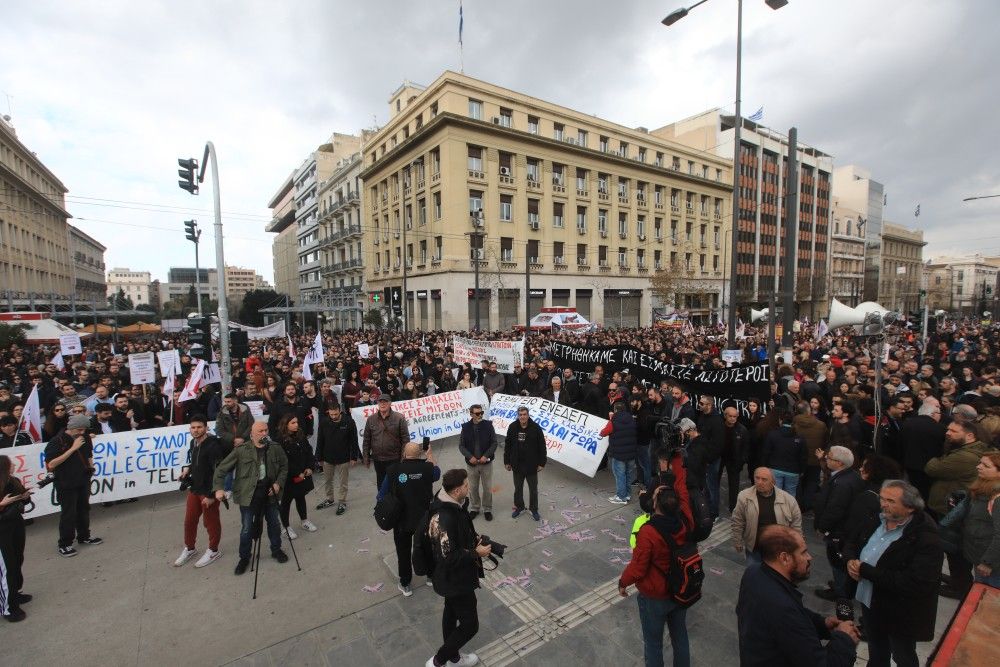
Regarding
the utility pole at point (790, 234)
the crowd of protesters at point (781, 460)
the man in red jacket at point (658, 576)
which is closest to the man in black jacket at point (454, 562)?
the man in red jacket at point (658, 576)

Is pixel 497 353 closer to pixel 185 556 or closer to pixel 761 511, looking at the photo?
pixel 185 556

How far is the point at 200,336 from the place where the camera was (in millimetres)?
8750

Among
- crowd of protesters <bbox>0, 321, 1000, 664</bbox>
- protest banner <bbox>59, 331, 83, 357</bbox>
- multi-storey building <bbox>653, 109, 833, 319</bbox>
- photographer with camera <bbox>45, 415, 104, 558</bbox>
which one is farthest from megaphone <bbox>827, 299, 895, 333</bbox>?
multi-storey building <bbox>653, 109, 833, 319</bbox>

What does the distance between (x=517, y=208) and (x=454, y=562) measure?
119 ft

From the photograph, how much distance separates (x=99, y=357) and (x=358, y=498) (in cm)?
1850

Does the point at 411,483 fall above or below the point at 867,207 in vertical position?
below

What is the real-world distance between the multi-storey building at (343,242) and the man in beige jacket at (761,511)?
45.4 m

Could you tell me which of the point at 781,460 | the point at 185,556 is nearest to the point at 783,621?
the point at 781,460

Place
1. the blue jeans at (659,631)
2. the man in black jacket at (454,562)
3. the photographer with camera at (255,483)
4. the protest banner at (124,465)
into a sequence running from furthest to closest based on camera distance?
1. the protest banner at (124,465)
2. the photographer with camera at (255,483)
3. the man in black jacket at (454,562)
4. the blue jeans at (659,631)

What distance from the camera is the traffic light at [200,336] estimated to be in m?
8.58

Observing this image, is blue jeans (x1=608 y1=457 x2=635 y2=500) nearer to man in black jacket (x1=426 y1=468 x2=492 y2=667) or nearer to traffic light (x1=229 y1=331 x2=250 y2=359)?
man in black jacket (x1=426 y1=468 x2=492 y2=667)

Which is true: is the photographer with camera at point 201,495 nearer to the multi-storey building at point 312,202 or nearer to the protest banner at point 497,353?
the protest banner at point 497,353

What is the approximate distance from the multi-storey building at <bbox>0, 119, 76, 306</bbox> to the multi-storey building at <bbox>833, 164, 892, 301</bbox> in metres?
101

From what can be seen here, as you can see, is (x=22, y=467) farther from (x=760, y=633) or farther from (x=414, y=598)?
(x=760, y=633)
